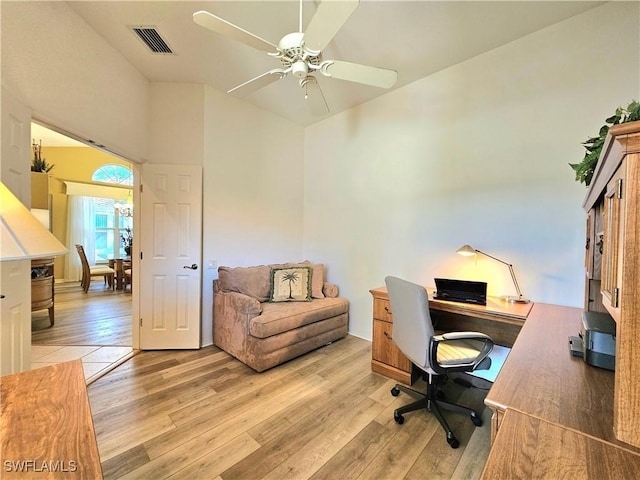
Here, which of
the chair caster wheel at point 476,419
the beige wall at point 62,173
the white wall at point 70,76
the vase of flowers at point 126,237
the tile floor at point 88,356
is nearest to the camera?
the white wall at point 70,76

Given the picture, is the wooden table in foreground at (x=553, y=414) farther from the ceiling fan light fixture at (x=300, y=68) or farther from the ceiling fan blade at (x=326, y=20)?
the ceiling fan light fixture at (x=300, y=68)

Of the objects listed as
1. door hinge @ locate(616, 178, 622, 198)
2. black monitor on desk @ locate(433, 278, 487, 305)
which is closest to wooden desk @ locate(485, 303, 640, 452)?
door hinge @ locate(616, 178, 622, 198)

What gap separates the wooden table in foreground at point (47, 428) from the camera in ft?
2.25

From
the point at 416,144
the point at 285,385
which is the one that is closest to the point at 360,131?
the point at 416,144

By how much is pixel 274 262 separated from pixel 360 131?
7.22ft

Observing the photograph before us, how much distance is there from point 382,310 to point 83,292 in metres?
6.51

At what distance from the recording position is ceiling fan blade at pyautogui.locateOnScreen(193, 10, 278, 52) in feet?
4.68

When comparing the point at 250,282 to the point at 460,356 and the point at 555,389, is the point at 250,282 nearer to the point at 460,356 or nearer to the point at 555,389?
the point at 460,356

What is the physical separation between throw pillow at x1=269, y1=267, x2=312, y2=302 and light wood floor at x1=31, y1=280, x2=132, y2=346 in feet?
6.08

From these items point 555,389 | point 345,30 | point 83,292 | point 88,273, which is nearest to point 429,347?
point 555,389

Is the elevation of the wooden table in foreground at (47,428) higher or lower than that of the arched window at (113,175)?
lower

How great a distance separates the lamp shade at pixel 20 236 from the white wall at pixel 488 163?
9.63 feet

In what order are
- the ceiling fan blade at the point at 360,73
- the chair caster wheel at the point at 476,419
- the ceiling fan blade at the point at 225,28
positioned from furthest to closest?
the chair caster wheel at the point at 476,419 < the ceiling fan blade at the point at 360,73 < the ceiling fan blade at the point at 225,28

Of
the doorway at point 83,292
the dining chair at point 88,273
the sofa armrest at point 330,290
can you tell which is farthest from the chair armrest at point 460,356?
the dining chair at point 88,273
